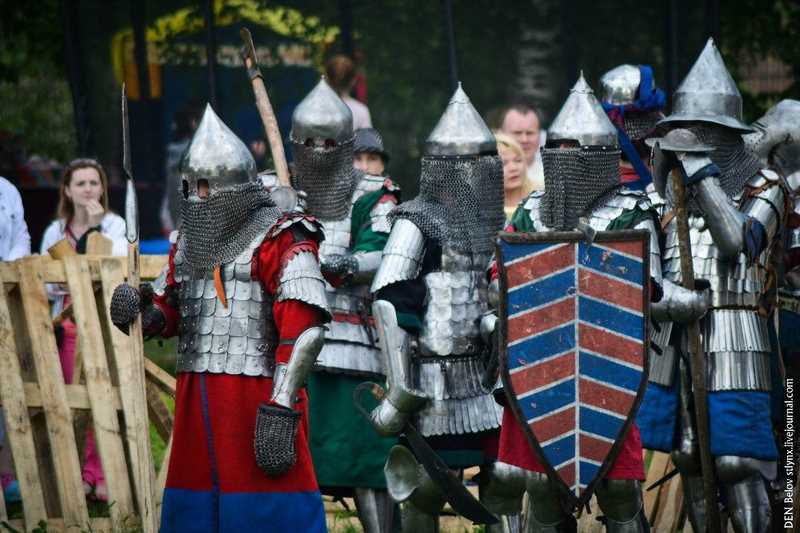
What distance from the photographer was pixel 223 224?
664 centimetres

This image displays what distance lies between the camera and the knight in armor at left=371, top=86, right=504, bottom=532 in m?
7.03

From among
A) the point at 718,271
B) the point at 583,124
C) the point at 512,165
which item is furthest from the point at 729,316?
the point at 512,165

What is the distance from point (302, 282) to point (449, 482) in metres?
1.07

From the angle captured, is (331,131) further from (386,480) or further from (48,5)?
(48,5)

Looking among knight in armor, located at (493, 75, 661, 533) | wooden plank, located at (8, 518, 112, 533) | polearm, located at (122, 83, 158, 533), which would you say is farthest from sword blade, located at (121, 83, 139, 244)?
wooden plank, located at (8, 518, 112, 533)

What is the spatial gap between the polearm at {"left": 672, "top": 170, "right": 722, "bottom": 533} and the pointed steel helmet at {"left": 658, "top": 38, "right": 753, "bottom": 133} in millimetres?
721

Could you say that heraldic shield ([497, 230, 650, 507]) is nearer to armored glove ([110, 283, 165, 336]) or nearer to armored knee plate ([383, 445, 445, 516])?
armored knee plate ([383, 445, 445, 516])

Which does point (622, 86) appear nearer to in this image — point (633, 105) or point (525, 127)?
point (633, 105)

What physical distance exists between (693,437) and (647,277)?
1244 millimetres

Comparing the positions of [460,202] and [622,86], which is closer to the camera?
[460,202]

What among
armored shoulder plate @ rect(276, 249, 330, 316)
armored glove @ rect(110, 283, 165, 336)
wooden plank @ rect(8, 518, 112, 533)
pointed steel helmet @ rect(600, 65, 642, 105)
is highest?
pointed steel helmet @ rect(600, 65, 642, 105)

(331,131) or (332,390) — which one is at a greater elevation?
(331,131)

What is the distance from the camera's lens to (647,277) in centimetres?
664

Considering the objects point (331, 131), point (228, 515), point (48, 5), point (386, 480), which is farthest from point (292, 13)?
point (228, 515)
